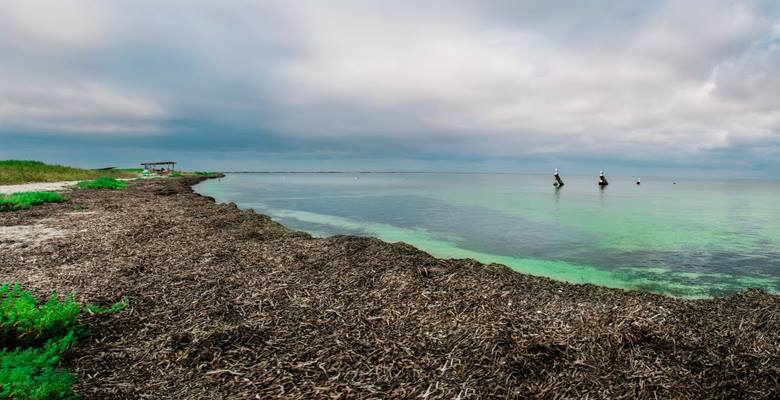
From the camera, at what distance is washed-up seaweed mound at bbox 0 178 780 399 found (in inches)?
187

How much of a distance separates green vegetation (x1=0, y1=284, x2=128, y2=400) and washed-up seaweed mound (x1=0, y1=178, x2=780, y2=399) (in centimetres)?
26

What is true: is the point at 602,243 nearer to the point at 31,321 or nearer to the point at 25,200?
the point at 31,321

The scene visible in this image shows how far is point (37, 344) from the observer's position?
5.28 meters

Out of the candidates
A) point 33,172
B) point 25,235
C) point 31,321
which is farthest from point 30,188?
point 31,321

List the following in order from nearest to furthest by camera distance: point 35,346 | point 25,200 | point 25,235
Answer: point 35,346 < point 25,235 < point 25,200

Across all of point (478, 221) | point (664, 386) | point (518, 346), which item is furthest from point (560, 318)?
point (478, 221)

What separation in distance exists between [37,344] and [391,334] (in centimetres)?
529

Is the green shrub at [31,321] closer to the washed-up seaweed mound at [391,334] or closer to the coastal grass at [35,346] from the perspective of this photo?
the coastal grass at [35,346]

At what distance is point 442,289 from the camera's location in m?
7.98

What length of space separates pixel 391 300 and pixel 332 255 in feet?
13.4

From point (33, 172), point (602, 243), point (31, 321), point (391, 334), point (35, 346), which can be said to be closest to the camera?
point (35, 346)

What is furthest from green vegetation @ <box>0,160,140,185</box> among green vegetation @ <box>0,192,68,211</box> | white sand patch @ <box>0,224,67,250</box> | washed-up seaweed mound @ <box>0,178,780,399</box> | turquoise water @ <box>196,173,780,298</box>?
washed-up seaweed mound @ <box>0,178,780,399</box>

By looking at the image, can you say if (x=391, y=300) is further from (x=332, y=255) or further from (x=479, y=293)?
(x=332, y=255)

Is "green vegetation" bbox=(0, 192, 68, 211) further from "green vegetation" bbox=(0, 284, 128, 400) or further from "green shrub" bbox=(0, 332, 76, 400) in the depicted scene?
"green shrub" bbox=(0, 332, 76, 400)
